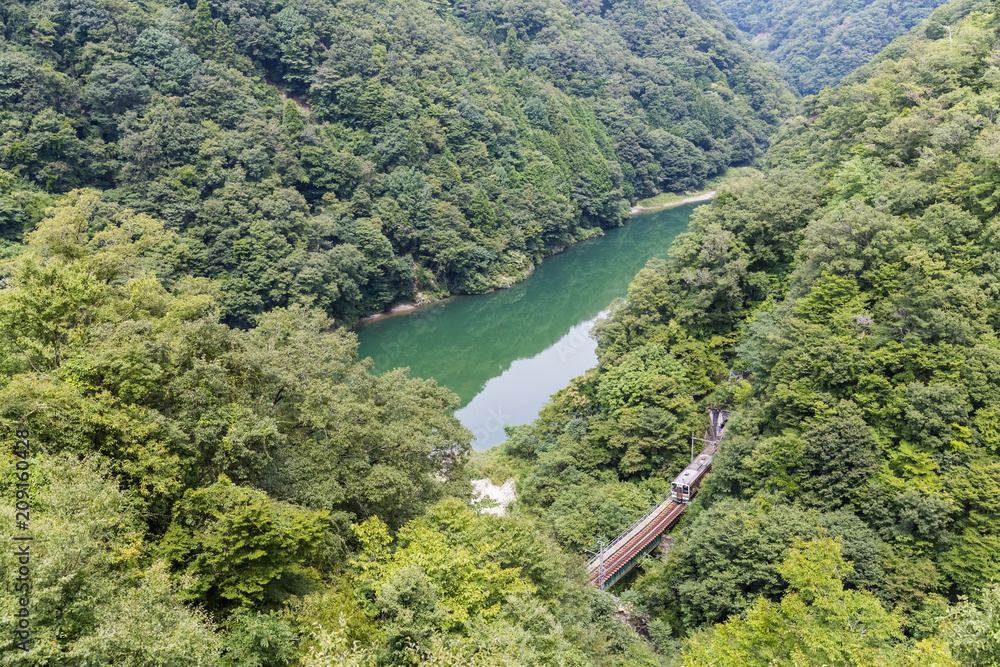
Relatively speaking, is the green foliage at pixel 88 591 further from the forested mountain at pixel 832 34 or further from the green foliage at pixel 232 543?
the forested mountain at pixel 832 34

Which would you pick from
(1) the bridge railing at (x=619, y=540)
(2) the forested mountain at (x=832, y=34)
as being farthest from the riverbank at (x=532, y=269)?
(2) the forested mountain at (x=832, y=34)

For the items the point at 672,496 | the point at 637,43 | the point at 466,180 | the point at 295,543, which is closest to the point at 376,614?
the point at 295,543

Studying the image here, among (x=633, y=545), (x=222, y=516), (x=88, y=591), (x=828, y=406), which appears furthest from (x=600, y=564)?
(x=88, y=591)

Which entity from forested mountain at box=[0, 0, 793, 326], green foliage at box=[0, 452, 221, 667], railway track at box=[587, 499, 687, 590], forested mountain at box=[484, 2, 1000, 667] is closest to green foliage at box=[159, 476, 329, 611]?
green foliage at box=[0, 452, 221, 667]

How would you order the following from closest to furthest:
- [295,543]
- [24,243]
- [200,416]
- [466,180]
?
[295,543] → [200,416] → [24,243] → [466,180]

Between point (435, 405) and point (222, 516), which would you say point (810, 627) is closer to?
point (222, 516)

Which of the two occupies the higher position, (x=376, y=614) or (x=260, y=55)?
(x=260, y=55)

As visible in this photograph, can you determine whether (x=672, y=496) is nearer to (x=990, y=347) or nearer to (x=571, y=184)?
(x=990, y=347)

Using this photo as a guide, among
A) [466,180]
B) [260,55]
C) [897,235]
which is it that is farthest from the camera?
[466,180]
